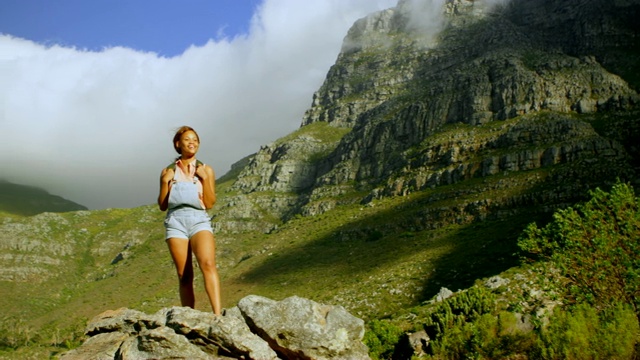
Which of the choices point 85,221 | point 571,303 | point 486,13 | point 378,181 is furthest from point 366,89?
point 571,303

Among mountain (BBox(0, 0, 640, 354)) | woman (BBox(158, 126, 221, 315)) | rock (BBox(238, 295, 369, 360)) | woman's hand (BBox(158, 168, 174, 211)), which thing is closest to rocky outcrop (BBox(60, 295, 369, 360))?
rock (BBox(238, 295, 369, 360))

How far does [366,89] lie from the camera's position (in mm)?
173250

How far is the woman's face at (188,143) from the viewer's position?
7258 mm

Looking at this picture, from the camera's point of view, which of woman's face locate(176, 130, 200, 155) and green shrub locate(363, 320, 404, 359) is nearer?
woman's face locate(176, 130, 200, 155)

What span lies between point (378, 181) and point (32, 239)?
106085 millimetres

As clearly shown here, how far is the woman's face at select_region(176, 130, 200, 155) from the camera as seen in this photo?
726 centimetres

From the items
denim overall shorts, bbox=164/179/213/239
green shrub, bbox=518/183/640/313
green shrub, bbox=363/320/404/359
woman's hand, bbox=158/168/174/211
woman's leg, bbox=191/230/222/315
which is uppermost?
woman's hand, bbox=158/168/174/211

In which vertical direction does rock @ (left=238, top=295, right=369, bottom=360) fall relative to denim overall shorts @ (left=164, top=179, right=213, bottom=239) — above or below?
below

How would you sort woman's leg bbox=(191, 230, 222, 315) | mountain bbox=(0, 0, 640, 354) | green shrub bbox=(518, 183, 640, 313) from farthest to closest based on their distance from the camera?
mountain bbox=(0, 0, 640, 354), green shrub bbox=(518, 183, 640, 313), woman's leg bbox=(191, 230, 222, 315)

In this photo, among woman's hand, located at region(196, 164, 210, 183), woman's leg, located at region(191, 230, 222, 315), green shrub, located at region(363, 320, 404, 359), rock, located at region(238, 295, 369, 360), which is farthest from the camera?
green shrub, located at region(363, 320, 404, 359)

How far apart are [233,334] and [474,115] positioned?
10073 centimetres

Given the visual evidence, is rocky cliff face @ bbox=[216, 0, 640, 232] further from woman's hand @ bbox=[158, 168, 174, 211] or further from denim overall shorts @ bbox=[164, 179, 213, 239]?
woman's hand @ bbox=[158, 168, 174, 211]

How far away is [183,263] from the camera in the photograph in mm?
7199

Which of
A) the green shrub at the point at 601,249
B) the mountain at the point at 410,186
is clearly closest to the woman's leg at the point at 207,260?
the green shrub at the point at 601,249
